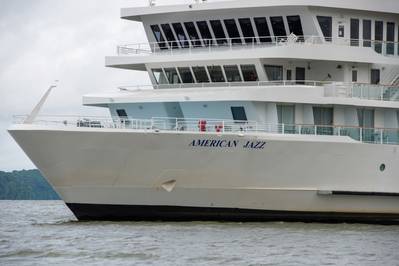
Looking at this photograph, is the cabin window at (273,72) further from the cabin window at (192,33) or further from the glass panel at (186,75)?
the cabin window at (192,33)

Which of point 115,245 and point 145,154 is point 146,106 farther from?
point 115,245

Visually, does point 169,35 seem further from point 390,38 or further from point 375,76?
point 390,38

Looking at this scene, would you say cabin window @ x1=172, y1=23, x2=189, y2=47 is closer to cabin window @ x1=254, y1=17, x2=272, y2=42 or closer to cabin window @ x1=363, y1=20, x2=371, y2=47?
cabin window @ x1=254, y1=17, x2=272, y2=42

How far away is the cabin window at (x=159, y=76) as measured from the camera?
3903 cm

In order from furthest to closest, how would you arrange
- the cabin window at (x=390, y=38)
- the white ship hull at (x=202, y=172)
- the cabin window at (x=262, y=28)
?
the cabin window at (x=390, y=38) < the cabin window at (x=262, y=28) < the white ship hull at (x=202, y=172)

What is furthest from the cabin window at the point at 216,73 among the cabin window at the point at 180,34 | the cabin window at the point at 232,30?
the cabin window at the point at 180,34

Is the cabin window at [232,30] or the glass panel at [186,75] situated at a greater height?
the cabin window at [232,30]

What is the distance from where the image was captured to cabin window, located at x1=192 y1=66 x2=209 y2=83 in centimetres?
3797

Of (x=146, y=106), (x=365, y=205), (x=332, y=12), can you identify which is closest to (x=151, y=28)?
(x=146, y=106)

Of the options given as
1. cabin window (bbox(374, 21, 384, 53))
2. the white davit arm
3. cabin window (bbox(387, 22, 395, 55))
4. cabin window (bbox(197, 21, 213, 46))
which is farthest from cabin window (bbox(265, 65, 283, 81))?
the white davit arm

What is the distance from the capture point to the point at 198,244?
30.3m

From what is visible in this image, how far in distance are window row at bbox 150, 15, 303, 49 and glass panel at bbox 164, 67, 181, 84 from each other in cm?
92

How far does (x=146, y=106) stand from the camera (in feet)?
123

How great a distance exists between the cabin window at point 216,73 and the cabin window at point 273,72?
1.37 meters
